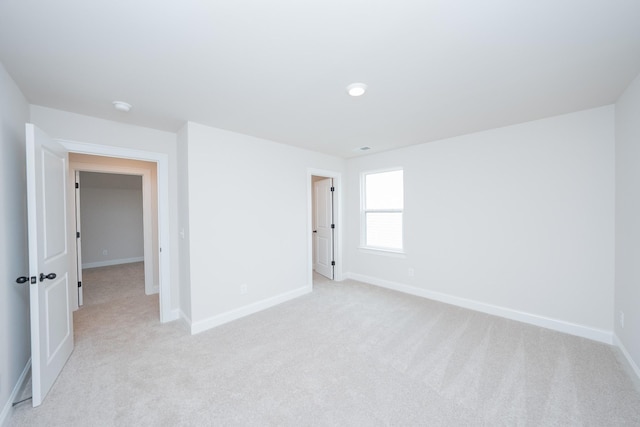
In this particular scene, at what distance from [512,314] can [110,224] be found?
8549 mm

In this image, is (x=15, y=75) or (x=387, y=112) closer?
(x=15, y=75)

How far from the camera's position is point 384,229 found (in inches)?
177

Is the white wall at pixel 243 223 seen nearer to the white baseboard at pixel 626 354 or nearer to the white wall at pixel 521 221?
the white wall at pixel 521 221

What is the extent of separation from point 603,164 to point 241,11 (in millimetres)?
3529

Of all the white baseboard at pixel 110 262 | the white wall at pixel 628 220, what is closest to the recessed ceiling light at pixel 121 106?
the white wall at pixel 628 220

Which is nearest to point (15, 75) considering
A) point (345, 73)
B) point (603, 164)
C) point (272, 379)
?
point (345, 73)

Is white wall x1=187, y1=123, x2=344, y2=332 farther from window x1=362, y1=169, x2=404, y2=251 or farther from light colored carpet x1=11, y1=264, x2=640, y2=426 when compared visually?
window x1=362, y1=169, x2=404, y2=251

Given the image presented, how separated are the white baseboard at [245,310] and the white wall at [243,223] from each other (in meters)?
0.01

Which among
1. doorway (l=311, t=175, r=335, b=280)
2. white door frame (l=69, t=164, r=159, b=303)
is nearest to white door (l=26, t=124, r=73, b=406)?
white door frame (l=69, t=164, r=159, b=303)

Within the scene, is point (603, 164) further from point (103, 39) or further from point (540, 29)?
point (103, 39)

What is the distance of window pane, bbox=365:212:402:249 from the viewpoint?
4.33 meters

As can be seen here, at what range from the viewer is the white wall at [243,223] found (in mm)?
2979

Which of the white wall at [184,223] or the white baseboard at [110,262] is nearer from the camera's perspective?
the white wall at [184,223]

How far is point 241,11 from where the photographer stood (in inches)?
51.1
